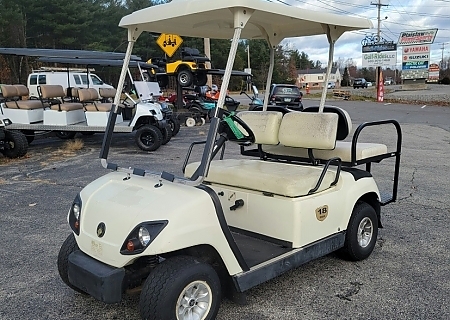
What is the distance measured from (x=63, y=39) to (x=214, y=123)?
99.2ft

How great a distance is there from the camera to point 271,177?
3229mm

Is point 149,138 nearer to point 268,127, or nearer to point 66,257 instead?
point 268,127

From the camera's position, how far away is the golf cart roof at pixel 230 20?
8.89ft

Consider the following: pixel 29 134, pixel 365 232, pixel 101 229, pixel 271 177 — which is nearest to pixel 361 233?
pixel 365 232

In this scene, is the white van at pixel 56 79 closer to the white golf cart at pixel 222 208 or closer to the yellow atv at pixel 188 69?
the yellow atv at pixel 188 69

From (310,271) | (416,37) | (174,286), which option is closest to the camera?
(174,286)

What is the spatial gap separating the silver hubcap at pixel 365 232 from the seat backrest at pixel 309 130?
705 millimetres

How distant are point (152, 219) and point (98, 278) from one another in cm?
44

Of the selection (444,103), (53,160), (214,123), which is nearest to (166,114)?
(53,160)

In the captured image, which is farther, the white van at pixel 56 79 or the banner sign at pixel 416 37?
the banner sign at pixel 416 37

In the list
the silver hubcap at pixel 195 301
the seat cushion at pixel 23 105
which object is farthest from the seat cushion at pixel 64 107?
the silver hubcap at pixel 195 301

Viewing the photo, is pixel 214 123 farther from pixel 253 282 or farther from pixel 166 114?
pixel 166 114

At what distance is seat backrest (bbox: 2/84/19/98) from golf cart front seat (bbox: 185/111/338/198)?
23.5 feet

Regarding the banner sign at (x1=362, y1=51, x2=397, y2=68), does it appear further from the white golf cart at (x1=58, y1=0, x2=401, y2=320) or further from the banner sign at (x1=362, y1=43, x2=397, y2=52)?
the white golf cart at (x1=58, y1=0, x2=401, y2=320)
